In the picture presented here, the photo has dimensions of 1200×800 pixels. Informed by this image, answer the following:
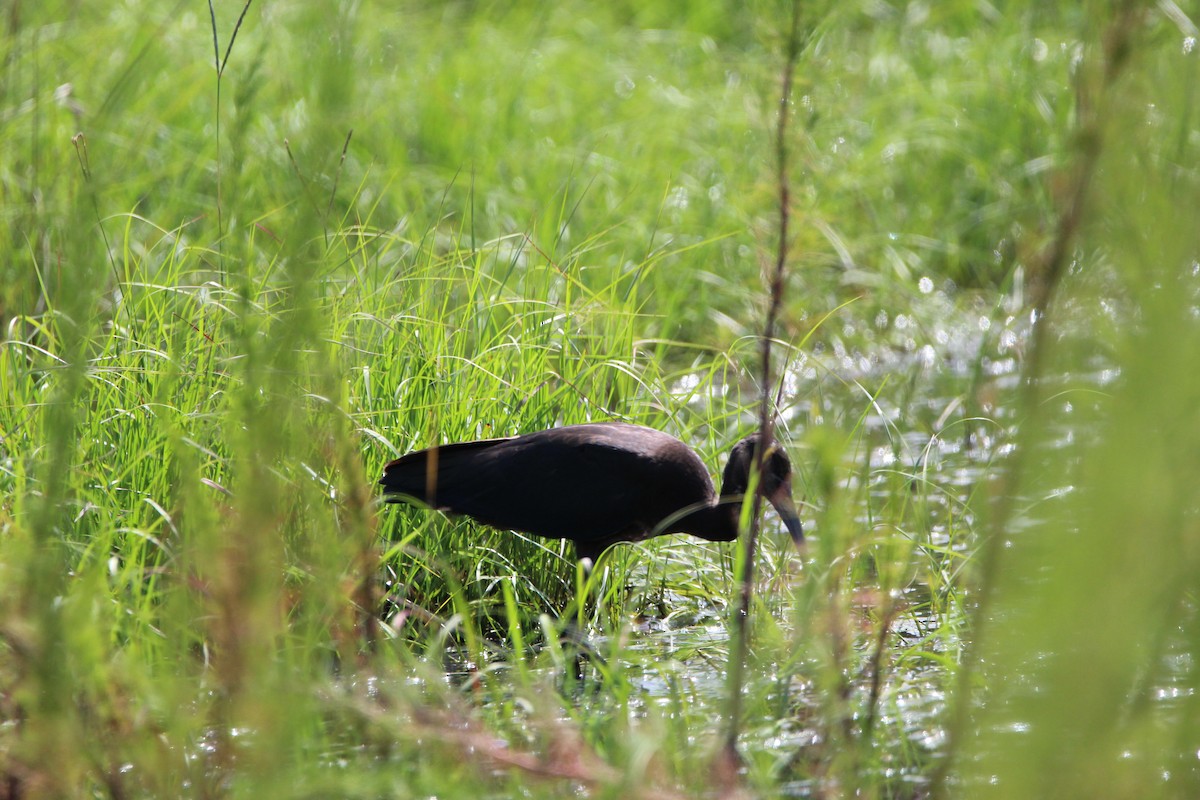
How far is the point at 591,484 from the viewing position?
11.8 feet

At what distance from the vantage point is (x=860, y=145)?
680cm

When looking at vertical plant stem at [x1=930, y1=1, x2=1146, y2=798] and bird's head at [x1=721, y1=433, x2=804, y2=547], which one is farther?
bird's head at [x1=721, y1=433, x2=804, y2=547]

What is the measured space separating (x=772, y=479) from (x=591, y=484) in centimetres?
53

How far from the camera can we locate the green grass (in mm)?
1683

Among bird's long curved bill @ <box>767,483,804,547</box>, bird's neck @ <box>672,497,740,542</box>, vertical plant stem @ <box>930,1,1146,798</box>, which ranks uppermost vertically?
vertical plant stem @ <box>930,1,1146,798</box>

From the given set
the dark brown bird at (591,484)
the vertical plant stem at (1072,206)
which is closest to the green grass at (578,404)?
the vertical plant stem at (1072,206)

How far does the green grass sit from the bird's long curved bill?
0.26ft

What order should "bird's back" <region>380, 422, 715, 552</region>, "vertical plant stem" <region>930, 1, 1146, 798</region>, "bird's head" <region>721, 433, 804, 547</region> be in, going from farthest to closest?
"bird's head" <region>721, 433, 804, 547</region>
"bird's back" <region>380, 422, 715, 552</region>
"vertical plant stem" <region>930, 1, 1146, 798</region>

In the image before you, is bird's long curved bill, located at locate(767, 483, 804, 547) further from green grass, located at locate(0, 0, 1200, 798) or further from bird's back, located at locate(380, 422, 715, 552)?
bird's back, located at locate(380, 422, 715, 552)

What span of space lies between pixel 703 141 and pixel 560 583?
3.52 m

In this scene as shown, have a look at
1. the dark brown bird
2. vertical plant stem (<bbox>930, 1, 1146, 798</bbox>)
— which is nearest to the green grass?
vertical plant stem (<bbox>930, 1, 1146, 798</bbox>)

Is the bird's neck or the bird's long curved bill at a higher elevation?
the bird's long curved bill

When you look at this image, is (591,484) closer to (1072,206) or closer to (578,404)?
(578,404)

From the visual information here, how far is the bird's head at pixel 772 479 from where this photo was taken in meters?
3.65
